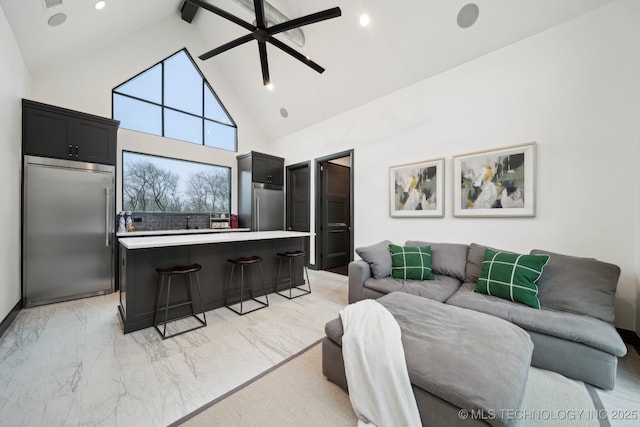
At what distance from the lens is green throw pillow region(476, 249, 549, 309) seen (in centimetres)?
213

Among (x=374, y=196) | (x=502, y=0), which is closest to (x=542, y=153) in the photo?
(x=502, y=0)

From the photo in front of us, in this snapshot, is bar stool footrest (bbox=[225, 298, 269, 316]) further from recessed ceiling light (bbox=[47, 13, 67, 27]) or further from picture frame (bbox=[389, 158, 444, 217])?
recessed ceiling light (bbox=[47, 13, 67, 27])

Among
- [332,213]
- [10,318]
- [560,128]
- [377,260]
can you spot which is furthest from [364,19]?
[10,318]

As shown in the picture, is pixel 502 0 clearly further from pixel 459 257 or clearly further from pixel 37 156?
pixel 37 156

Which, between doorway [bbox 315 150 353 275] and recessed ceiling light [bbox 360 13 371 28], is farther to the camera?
doorway [bbox 315 150 353 275]

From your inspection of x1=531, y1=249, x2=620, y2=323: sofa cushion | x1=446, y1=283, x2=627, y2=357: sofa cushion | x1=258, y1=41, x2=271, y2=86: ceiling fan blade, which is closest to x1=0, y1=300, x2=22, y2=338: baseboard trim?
x1=258, y1=41, x2=271, y2=86: ceiling fan blade

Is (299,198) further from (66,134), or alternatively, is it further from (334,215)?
(66,134)

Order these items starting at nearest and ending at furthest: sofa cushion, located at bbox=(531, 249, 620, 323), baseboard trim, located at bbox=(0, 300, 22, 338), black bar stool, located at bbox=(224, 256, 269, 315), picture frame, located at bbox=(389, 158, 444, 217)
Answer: sofa cushion, located at bbox=(531, 249, 620, 323) < baseboard trim, located at bbox=(0, 300, 22, 338) < black bar stool, located at bbox=(224, 256, 269, 315) < picture frame, located at bbox=(389, 158, 444, 217)

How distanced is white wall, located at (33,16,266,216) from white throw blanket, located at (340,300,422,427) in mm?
A: 4656

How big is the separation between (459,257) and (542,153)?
1.45 m

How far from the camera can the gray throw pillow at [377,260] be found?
2943mm

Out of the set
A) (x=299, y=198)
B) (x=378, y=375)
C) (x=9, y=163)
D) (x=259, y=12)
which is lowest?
(x=378, y=375)

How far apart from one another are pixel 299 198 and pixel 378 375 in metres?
4.59

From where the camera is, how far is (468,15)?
2727 mm
